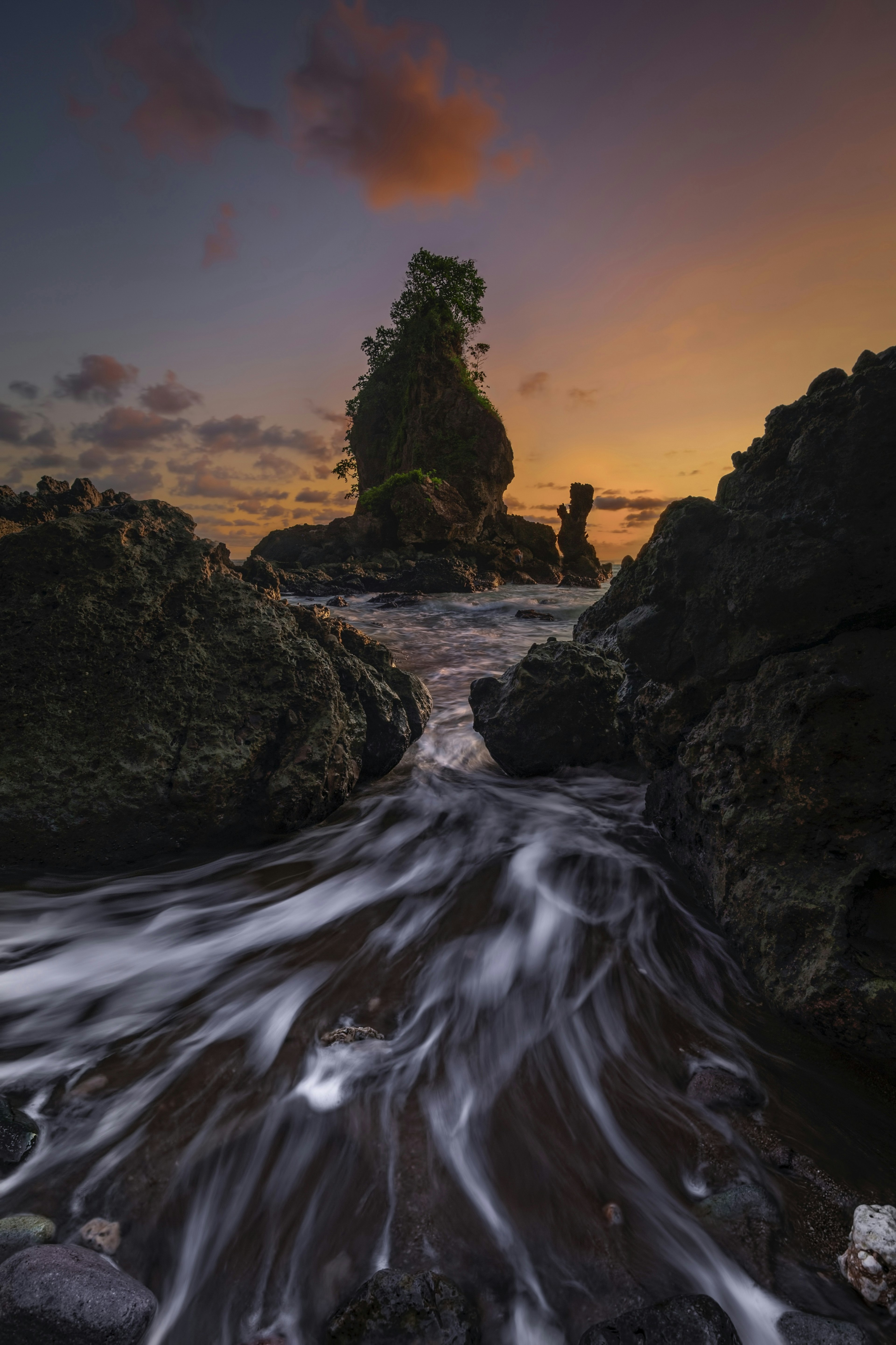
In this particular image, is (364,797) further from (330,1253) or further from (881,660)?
(881,660)

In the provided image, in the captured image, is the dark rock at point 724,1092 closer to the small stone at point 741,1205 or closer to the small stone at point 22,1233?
the small stone at point 741,1205

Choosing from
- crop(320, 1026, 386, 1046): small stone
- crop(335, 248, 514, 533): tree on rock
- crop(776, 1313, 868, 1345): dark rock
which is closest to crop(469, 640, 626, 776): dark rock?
crop(320, 1026, 386, 1046): small stone

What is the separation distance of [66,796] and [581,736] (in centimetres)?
414

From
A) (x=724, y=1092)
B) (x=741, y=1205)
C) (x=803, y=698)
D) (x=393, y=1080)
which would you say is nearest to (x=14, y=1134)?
(x=393, y=1080)

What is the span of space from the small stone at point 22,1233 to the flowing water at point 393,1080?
0.08 m

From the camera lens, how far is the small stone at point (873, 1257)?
154cm

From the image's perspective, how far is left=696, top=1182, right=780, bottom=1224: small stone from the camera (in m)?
1.82

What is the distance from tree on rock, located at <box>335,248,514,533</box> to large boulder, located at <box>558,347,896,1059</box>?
94.7 ft

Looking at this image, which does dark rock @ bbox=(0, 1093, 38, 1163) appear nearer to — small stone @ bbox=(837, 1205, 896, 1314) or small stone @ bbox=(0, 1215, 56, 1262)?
small stone @ bbox=(0, 1215, 56, 1262)

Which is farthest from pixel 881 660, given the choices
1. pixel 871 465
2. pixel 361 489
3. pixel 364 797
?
pixel 361 489

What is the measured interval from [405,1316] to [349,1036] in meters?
1.11

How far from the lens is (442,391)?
32.0m

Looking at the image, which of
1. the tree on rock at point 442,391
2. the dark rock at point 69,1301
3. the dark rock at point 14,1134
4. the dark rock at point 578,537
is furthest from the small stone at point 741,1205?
the dark rock at point 578,537

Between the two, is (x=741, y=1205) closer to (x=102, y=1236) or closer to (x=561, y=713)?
(x=102, y=1236)
